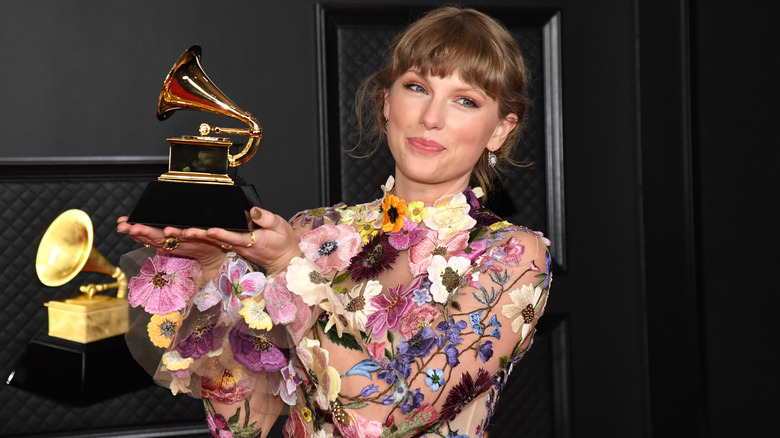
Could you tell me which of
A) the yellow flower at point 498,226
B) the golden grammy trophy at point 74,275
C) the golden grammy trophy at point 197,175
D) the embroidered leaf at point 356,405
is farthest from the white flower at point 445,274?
the golden grammy trophy at point 74,275

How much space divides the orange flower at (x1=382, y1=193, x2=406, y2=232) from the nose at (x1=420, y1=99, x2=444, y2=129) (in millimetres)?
168

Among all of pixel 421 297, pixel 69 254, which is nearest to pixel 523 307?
pixel 421 297

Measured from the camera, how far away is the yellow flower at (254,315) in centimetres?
117

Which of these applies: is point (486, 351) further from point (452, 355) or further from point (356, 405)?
point (356, 405)

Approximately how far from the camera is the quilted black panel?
86.0 inches

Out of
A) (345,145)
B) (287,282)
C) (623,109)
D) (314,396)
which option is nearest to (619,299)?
(623,109)

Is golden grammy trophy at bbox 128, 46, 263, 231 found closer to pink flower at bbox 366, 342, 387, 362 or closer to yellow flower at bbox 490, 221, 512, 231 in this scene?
pink flower at bbox 366, 342, 387, 362

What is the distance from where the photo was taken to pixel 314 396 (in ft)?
4.44

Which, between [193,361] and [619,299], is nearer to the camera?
[193,361]

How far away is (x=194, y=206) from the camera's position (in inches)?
47.2

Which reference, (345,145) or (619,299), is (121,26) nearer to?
(345,145)

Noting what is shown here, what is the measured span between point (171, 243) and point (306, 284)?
0.21 meters

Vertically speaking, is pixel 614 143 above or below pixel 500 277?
above

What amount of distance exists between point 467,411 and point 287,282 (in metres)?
0.45
